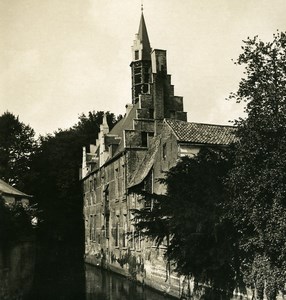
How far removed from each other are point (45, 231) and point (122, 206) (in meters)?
15.3

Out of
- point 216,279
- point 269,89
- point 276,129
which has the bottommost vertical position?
point 216,279

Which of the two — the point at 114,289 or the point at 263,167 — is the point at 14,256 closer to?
the point at 114,289

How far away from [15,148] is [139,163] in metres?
17.8

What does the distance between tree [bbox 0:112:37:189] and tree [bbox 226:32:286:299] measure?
3187 centimetres

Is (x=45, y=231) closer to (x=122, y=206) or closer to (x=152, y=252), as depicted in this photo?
(x=122, y=206)

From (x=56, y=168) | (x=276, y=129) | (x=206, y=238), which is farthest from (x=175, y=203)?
(x=56, y=168)

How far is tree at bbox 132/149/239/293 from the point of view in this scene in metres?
12.5

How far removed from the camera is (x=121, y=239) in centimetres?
2922

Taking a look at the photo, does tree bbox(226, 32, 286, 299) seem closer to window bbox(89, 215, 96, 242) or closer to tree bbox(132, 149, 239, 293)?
tree bbox(132, 149, 239, 293)

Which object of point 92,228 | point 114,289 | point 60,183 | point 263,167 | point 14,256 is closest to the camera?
point 263,167

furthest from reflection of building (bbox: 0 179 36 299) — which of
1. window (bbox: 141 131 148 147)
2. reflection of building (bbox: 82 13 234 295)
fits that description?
window (bbox: 141 131 148 147)

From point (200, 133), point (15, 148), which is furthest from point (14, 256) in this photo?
point (15, 148)

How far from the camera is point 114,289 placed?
77.2ft

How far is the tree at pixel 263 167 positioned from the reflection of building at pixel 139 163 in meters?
5.12
